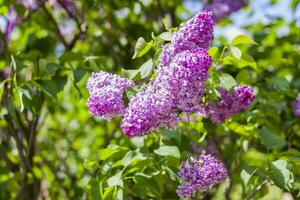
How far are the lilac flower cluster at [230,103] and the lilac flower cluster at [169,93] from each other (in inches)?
12.8

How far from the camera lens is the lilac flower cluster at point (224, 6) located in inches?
122

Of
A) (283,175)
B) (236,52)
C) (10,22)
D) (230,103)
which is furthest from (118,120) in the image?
(283,175)

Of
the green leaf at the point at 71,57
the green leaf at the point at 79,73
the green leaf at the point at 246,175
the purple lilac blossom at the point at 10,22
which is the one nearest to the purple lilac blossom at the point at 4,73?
the purple lilac blossom at the point at 10,22

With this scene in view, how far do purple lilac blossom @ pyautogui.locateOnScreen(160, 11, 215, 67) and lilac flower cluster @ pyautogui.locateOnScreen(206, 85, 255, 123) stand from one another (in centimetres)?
30

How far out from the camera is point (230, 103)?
1.74 m

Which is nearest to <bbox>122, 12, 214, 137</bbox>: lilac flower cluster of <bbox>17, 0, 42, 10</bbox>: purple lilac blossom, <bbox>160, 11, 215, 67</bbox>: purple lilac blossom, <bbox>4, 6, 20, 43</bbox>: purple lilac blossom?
<bbox>160, 11, 215, 67</bbox>: purple lilac blossom

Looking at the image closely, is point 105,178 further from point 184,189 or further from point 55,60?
point 55,60

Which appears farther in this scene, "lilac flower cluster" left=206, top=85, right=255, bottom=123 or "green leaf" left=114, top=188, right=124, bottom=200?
"lilac flower cluster" left=206, top=85, right=255, bottom=123

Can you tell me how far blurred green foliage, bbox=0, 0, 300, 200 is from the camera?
1.65 meters

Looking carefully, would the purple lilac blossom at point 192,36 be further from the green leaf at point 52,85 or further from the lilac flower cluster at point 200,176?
the green leaf at point 52,85

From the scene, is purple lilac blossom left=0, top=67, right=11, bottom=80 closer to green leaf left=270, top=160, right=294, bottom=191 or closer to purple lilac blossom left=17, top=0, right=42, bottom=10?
purple lilac blossom left=17, top=0, right=42, bottom=10

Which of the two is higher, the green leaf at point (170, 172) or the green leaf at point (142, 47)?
the green leaf at point (142, 47)

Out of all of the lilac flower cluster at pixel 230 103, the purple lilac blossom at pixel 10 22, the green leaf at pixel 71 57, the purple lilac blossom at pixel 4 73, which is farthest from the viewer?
the purple lilac blossom at pixel 10 22

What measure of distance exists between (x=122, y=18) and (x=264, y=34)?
2.96ft
